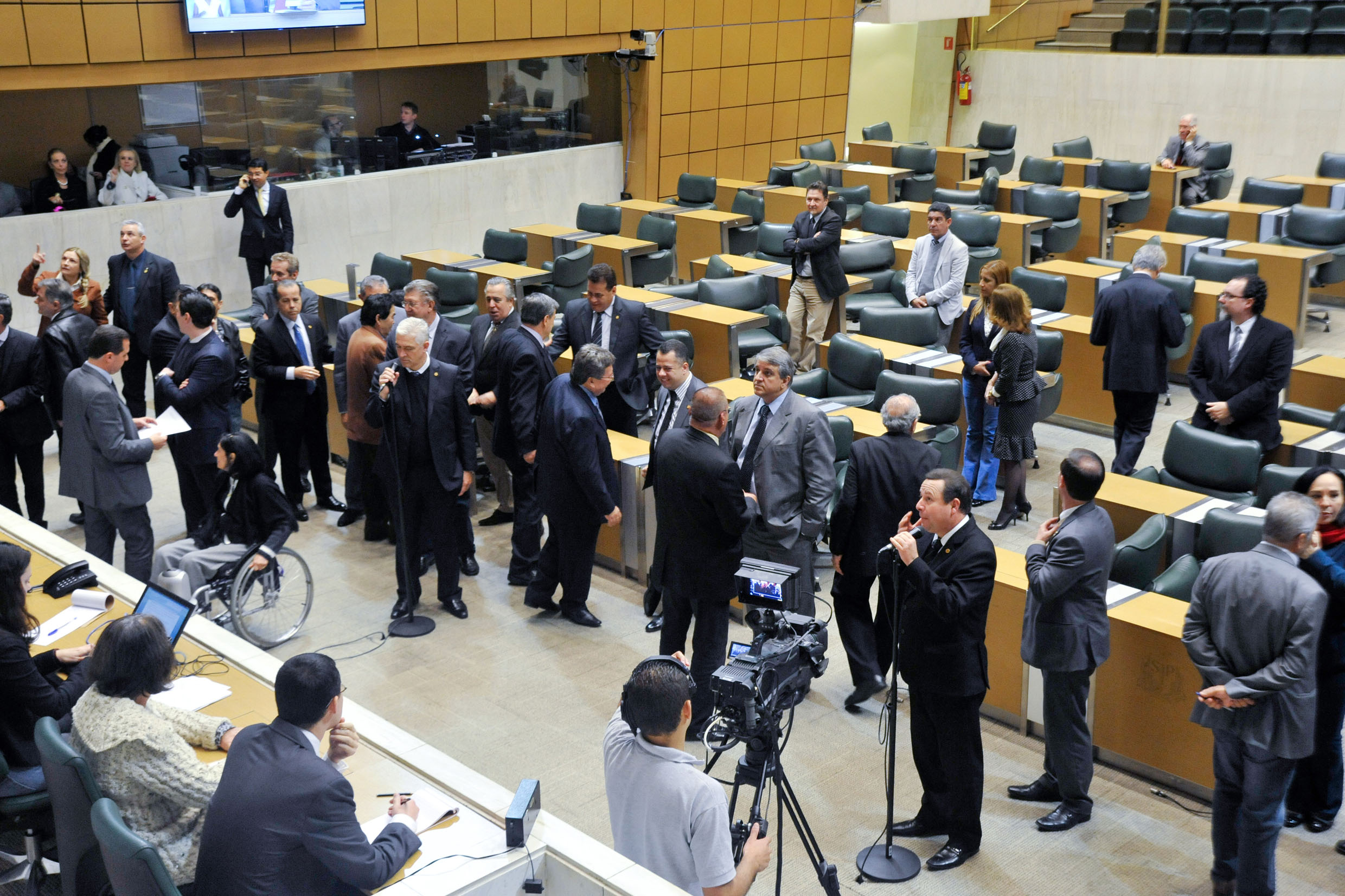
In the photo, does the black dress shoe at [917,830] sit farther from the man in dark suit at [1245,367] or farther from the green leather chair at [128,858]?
the man in dark suit at [1245,367]

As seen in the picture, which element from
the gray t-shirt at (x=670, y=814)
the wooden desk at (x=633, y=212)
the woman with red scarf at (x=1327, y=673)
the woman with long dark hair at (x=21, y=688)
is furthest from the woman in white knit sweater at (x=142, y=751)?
the wooden desk at (x=633, y=212)

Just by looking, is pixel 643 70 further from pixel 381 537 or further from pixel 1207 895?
pixel 1207 895

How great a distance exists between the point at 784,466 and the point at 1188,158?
10778 mm

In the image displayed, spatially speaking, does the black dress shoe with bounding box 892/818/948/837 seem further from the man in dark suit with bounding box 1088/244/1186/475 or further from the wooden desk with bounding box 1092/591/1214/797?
the man in dark suit with bounding box 1088/244/1186/475

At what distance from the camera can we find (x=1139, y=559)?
209 inches

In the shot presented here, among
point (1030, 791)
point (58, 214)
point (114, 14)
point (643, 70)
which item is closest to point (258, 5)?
point (114, 14)

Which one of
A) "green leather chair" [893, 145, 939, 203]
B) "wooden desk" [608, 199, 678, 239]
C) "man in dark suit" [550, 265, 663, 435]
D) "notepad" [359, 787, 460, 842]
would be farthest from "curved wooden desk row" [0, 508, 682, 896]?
"green leather chair" [893, 145, 939, 203]

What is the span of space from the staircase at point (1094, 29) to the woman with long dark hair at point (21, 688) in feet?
61.2

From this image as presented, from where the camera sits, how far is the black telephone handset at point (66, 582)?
499 centimetres

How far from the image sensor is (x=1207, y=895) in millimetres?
4371

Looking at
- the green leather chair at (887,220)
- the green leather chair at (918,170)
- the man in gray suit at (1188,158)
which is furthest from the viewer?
the green leather chair at (918,170)

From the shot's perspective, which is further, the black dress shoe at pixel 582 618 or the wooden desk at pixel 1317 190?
the wooden desk at pixel 1317 190

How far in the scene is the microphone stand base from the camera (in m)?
4.45

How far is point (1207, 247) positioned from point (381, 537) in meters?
8.18
